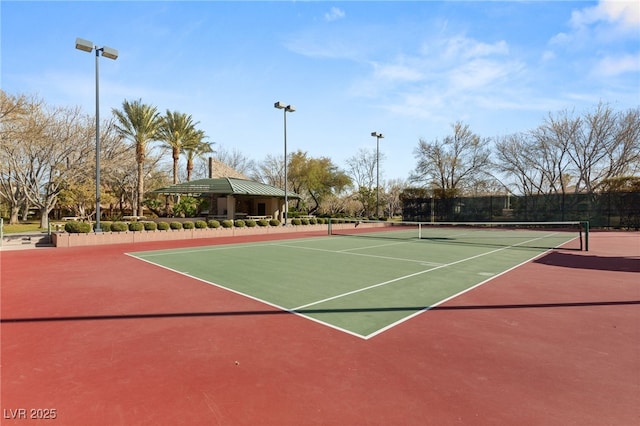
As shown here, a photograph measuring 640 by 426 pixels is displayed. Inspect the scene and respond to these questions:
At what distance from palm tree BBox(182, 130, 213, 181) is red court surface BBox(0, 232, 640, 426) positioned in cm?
3296

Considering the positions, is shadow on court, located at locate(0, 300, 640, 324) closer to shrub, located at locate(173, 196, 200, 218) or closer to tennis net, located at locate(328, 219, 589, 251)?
tennis net, located at locate(328, 219, 589, 251)

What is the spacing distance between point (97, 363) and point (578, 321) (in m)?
7.25

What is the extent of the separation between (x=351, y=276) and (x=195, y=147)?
118 feet

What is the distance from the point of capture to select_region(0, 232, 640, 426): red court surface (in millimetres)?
3273

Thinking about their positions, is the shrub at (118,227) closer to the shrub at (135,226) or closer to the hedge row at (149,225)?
the hedge row at (149,225)

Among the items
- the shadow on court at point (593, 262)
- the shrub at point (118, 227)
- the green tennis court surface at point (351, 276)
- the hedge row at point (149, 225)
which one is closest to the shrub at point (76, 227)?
the hedge row at point (149, 225)

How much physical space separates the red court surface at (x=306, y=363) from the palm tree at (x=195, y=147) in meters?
33.0

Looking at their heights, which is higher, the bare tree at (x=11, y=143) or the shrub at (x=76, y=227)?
the bare tree at (x=11, y=143)

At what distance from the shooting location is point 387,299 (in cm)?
714

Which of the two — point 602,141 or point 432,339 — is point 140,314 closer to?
point 432,339

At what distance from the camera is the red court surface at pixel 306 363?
10.7 ft

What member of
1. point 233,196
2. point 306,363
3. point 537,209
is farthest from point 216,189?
point 537,209

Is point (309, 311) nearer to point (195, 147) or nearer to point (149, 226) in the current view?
point (149, 226)

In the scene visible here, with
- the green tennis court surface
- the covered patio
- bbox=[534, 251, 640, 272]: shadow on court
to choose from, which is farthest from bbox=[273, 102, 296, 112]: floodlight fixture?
bbox=[534, 251, 640, 272]: shadow on court
